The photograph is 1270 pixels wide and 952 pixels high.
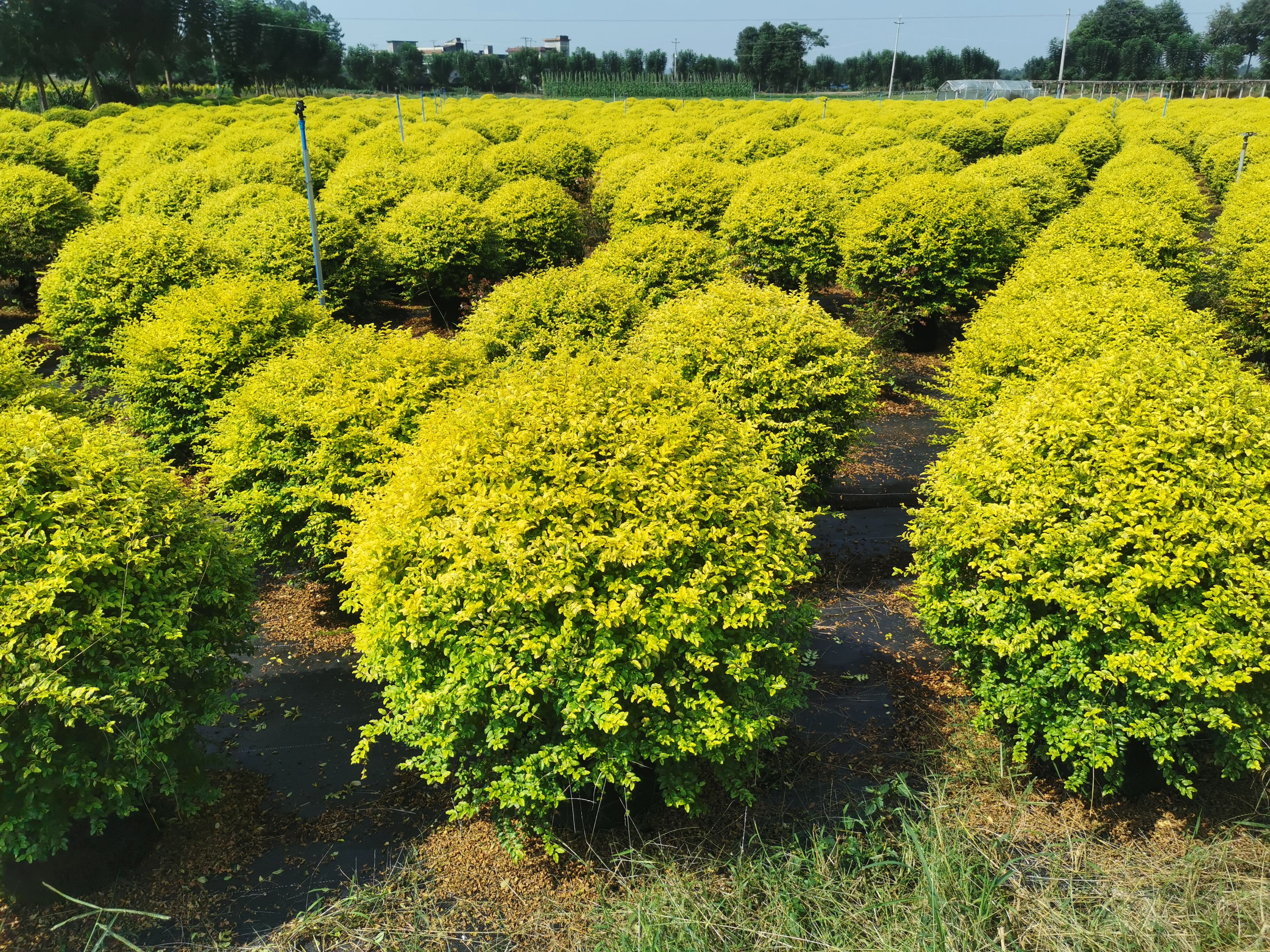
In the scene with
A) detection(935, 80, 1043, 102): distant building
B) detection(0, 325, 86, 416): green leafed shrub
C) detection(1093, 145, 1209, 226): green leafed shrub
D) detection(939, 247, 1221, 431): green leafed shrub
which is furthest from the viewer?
detection(935, 80, 1043, 102): distant building

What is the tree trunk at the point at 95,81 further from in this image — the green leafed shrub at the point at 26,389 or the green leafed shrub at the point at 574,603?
the green leafed shrub at the point at 574,603

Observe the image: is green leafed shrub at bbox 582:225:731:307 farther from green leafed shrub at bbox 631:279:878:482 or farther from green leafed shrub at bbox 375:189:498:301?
green leafed shrub at bbox 375:189:498:301

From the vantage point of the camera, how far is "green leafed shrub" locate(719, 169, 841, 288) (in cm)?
1502

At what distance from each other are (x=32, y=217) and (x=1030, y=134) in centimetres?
2947

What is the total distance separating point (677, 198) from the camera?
16.0 m

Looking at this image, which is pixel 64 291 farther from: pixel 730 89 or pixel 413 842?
pixel 730 89

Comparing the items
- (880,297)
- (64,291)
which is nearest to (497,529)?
(64,291)

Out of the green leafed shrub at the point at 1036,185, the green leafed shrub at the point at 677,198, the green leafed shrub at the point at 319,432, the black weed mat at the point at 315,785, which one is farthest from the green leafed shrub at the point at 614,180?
the black weed mat at the point at 315,785

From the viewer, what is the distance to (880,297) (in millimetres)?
15172

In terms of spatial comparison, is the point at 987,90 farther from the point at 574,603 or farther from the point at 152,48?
the point at 574,603

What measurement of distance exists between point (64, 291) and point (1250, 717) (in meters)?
14.4

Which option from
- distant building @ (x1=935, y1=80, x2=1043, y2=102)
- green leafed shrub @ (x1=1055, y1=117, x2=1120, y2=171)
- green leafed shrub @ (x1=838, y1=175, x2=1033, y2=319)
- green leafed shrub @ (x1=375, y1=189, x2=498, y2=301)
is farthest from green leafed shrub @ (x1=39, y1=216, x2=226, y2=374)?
distant building @ (x1=935, y1=80, x2=1043, y2=102)

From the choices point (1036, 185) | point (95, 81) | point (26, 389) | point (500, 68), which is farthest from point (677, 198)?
point (500, 68)

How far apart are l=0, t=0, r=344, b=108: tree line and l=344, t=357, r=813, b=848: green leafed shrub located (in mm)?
50381
